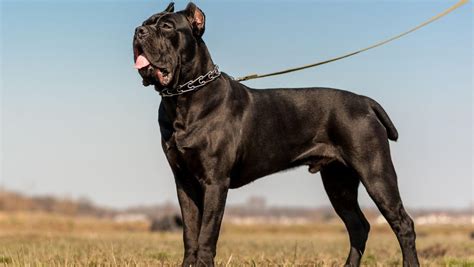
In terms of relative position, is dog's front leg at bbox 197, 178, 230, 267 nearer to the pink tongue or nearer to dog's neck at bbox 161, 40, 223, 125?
dog's neck at bbox 161, 40, 223, 125

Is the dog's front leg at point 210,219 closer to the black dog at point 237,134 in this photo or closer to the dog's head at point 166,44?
the black dog at point 237,134

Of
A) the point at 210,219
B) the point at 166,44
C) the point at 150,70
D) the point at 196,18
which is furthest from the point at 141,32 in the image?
the point at 210,219

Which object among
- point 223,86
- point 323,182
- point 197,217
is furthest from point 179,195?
point 323,182

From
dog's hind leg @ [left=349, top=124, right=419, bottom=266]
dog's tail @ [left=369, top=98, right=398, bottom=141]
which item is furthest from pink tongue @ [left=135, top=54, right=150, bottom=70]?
dog's tail @ [left=369, top=98, right=398, bottom=141]

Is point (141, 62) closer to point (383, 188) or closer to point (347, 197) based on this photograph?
point (383, 188)

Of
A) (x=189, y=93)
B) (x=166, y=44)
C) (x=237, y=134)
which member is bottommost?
(x=237, y=134)

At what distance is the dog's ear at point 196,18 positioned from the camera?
664 cm

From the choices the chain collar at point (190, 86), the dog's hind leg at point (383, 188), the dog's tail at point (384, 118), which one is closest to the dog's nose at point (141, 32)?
the chain collar at point (190, 86)

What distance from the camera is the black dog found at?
645cm

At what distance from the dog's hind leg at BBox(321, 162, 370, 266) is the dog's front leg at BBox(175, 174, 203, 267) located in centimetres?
188

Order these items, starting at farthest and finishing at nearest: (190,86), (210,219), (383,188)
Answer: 1. (383,188)
2. (190,86)
3. (210,219)

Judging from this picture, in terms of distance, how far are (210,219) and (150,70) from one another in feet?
4.80

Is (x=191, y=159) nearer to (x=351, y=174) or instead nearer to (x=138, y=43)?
(x=138, y=43)

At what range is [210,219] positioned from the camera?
6.44 meters
